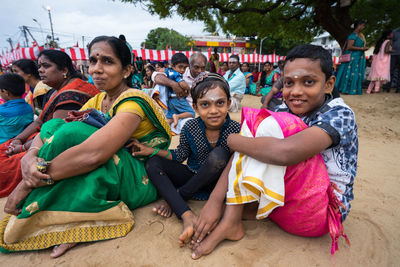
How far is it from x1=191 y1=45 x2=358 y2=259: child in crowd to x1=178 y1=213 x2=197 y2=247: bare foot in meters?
0.05

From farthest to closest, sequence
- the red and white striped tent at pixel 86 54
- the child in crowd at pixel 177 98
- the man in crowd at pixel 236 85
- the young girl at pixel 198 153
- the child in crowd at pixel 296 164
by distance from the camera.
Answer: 1. the red and white striped tent at pixel 86 54
2. the man in crowd at pixel 236 85
3. the child in crowd at pixel 177 98
4. the young girl at pixel 198 153
5. the child in crowd at pixel 296 164

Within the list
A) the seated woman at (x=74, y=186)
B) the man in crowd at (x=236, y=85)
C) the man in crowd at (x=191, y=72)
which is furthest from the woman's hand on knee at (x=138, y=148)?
the man in crowd at (x=236, y=85)

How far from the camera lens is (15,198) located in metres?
1.38

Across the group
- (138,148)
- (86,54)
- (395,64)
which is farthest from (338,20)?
(86,54)

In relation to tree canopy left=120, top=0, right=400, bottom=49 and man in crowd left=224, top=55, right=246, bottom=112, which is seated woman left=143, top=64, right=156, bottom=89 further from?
man in crowd left=224, top=55, right=246, bottom=112

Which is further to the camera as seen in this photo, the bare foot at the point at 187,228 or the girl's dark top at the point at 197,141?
the girl's dark top at the point at 197,141

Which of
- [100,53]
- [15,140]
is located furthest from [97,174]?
[15,140]

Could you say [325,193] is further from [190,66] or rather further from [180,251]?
[190,66]

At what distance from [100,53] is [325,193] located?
6.34ft

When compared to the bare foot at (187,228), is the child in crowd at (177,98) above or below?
above

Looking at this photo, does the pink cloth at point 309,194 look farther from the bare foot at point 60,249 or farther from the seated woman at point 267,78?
the seated woman at point 267,78

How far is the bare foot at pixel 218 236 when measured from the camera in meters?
1.32

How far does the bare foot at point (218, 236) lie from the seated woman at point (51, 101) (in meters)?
1.73

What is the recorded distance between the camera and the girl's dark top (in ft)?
5.95
